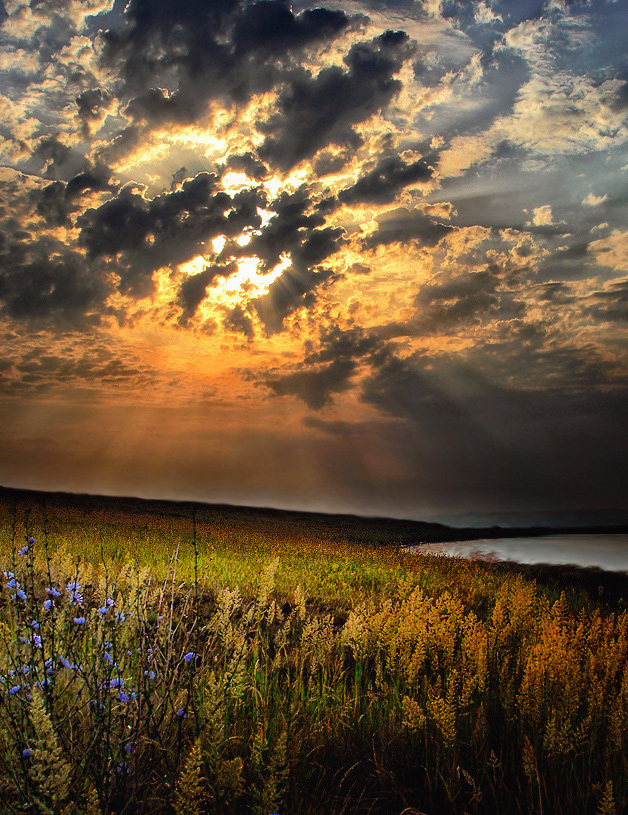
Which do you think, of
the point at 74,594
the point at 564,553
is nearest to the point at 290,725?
the point at 74,594

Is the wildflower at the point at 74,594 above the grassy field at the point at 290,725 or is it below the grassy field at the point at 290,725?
above

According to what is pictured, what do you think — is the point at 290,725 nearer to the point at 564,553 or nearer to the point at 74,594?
the point at 74,594

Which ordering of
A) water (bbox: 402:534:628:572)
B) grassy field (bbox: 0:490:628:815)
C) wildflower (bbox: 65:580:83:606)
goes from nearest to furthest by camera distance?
1. grassy field (bbox: 0:490:628:815)
2. wildflower (bbox: 65:580:83:606)
3. water (bbox: 402:534:628:572)

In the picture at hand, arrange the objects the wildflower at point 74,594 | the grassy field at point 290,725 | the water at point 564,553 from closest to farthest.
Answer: the grassy field at point 290,725 < the wildflower at point 74,594 < the water at point 564,553

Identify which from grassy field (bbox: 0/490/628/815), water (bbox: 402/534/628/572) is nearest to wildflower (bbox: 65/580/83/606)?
grassy field (bbox: 0/490/628/815)

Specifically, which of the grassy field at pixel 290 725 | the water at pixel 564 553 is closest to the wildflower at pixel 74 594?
the grassy field at pixel 290 725

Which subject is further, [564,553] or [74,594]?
[564,553]

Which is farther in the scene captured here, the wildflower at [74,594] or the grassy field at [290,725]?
the wildflower at [74,594]

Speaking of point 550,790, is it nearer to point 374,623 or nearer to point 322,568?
point 374,623

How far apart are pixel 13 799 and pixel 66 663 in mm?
638

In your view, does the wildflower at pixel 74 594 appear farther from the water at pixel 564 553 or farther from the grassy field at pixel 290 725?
the water at pixel 564 553

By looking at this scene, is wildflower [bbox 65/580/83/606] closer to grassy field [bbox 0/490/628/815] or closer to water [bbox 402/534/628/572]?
grassy field [bbox 0/490/628/815]

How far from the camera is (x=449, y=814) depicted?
2.71 m

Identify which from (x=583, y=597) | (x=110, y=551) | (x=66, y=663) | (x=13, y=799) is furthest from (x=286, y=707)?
(x=583, y=597)
